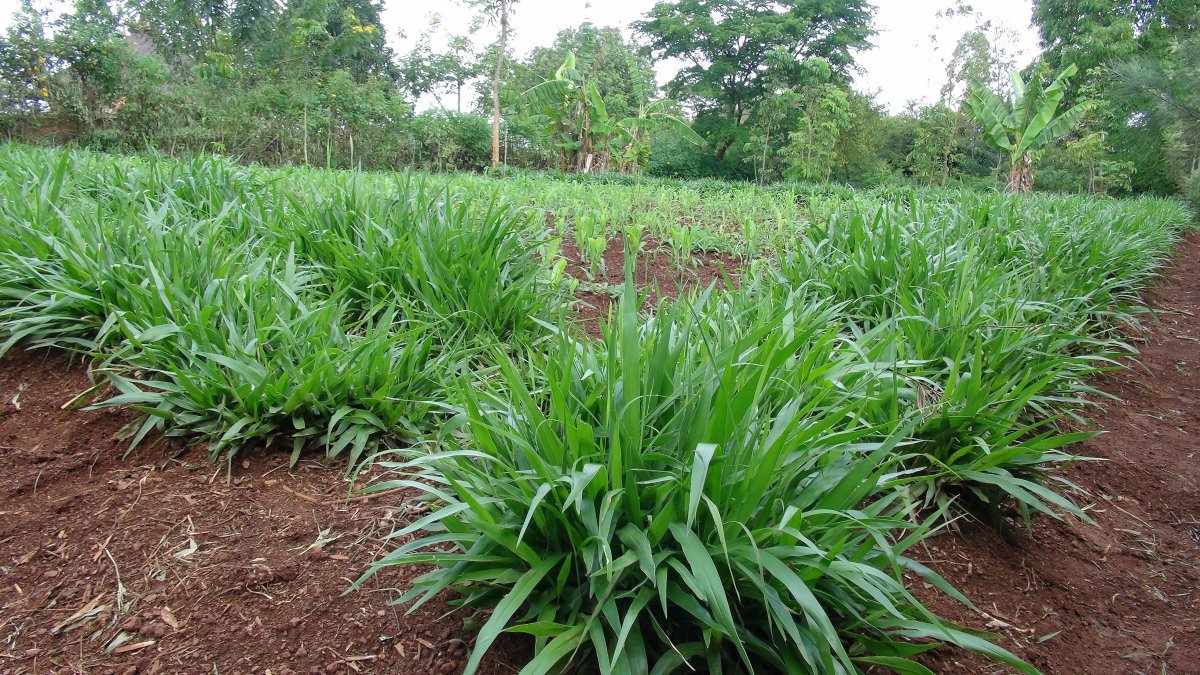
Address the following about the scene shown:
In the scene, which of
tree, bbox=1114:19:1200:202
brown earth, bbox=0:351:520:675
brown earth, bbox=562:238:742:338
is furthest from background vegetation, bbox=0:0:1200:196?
brown earth, bbox=0:351:520:675

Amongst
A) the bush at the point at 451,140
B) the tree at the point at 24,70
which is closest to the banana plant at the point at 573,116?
the bush at the point at 451,140

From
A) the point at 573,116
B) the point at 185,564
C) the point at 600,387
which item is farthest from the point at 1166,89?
the point at 185,564

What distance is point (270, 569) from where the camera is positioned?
1606mm

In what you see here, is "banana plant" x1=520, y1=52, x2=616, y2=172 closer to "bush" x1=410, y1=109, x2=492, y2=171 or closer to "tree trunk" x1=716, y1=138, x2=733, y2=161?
"bush" x1=410, y1=109, x2=492, y2=171

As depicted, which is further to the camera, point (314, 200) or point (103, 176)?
point (103, 176)

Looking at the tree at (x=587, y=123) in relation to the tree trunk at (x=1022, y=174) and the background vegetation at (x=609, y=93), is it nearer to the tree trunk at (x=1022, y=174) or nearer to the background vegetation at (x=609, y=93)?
the background vegetation at (x=609, y=93)

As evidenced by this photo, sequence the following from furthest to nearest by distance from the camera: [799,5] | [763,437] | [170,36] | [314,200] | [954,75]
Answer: [954,75] < [799,5] < [170,36] < [314,200] < [763,437]

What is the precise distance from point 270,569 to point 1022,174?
16.1m

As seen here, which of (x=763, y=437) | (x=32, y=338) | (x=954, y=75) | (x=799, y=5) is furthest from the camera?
(x=954, y=75)

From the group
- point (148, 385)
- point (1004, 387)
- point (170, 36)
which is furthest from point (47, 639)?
point (170, 36)

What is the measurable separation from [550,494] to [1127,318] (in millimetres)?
3787

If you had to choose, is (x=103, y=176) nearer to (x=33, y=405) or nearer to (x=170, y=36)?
(x=33, y=405)

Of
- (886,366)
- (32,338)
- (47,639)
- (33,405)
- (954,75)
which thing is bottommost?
(47,639)

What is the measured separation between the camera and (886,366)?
1.96 meters
